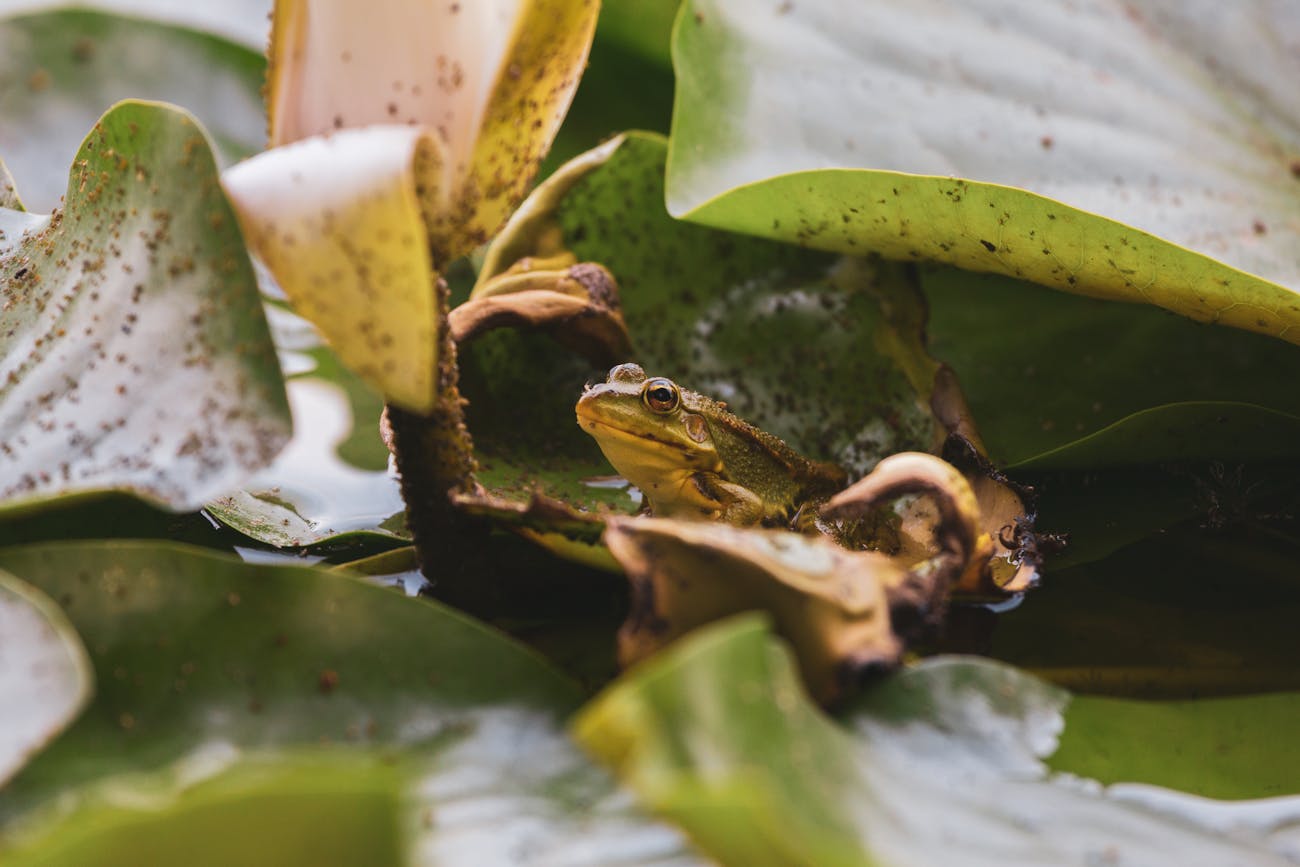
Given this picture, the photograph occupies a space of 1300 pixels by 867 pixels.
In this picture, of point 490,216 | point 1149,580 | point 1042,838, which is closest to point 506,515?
point 490,216

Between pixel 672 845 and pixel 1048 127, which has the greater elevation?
pixel 1048 127

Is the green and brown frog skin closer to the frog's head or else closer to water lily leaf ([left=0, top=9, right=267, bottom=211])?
the frog's head

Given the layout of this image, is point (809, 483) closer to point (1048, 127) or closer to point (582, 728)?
point (1048, 127)

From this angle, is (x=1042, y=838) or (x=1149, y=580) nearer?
(x=1042, y=838)

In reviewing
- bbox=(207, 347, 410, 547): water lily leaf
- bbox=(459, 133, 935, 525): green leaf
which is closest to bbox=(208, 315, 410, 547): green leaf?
bbox=(207, 347, 410, 547): water lily leaf

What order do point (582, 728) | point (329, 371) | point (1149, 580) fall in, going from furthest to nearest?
1. point (329, 371)
2. point (1149, 580)
3. point (582, 728)

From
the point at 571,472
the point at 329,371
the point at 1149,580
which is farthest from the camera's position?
the point at 329,371
